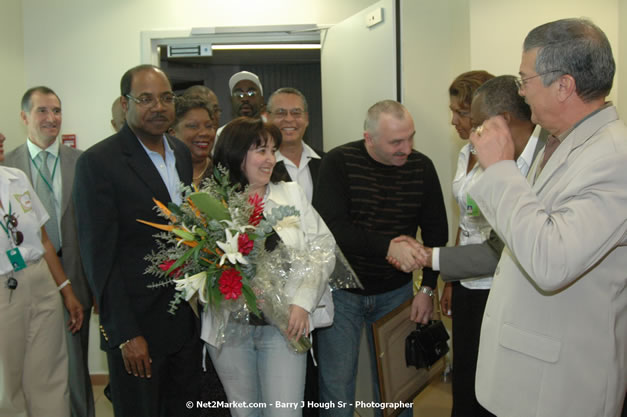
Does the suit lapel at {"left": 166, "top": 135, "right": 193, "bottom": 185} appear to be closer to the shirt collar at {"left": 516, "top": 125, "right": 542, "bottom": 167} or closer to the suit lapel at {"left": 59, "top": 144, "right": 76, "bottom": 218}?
the suit lapel at {"left": 59, "top": 144, "right": 76, "bottom": 218}

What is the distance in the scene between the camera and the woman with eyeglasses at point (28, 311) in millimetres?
2457

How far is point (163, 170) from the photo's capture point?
A: 2.21 metres

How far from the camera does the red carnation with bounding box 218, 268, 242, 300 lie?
5.78ft

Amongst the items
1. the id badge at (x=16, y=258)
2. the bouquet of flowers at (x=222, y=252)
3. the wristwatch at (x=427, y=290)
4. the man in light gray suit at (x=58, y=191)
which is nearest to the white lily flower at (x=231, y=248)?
the bouquet of flowers at (x=222, y=252)

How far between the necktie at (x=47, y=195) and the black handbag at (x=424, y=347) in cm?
205

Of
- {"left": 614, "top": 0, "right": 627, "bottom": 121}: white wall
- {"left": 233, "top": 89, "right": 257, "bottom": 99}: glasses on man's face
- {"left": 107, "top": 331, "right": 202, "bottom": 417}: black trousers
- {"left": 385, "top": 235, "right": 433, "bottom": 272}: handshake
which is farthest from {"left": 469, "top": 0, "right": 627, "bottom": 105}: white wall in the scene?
{"left": 107, "top": 331, "right": 202, "bottom": 417}: black trousers

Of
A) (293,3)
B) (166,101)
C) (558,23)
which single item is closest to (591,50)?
(558,23)

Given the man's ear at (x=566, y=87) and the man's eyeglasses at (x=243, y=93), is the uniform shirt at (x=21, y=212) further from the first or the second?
the man's ear at (x=566, y=87)

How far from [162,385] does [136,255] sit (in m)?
0.53

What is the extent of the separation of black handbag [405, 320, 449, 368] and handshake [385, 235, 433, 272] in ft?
1.29

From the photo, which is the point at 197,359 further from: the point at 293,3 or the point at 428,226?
the point at 293,3

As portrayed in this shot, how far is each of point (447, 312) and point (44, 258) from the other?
82.0 inches

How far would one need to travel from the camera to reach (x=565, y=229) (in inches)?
47.3

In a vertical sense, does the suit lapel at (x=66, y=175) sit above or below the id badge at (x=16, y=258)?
above
